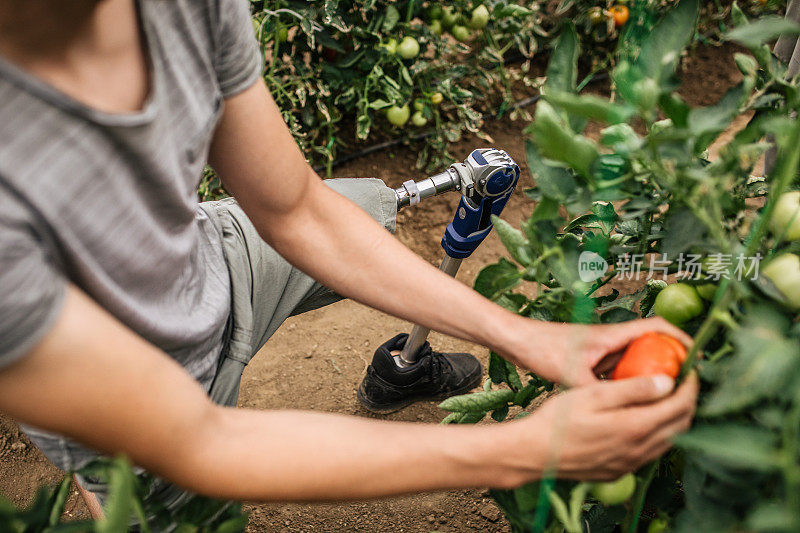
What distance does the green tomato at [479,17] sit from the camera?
2.16 metres

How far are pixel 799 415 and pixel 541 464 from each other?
0.82 feet

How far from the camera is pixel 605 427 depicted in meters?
0.65

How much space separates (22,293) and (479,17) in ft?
6.27

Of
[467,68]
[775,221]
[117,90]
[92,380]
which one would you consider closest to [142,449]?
[92,380]

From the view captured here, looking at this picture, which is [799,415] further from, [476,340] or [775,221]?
[476,340]

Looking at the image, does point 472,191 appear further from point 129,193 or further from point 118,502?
point 118,502

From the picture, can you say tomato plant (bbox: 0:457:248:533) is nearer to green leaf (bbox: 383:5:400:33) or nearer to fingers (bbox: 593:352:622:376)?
fingers (bbox: 593:352:622:376)

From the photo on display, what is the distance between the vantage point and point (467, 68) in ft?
7.65

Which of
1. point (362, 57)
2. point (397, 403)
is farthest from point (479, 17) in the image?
point (397, 403)

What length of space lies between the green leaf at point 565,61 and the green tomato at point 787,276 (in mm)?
286

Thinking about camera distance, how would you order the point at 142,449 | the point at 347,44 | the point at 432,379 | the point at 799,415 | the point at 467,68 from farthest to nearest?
the point at 467,68, the point at 347,44, the point at 432,379, the point at 142,449, the point at 799,415

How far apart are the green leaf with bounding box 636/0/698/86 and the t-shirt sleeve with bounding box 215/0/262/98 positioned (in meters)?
0.51

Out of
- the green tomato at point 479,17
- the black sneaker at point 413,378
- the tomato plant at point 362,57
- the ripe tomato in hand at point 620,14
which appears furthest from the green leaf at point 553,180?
the ripe tomato in hand at point 620,14

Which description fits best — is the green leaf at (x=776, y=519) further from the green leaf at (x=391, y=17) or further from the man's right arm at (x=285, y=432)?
the green leaf at (x=391, y=17)
